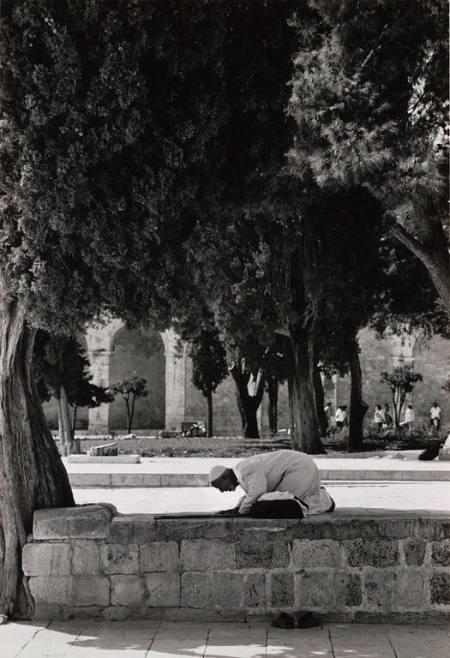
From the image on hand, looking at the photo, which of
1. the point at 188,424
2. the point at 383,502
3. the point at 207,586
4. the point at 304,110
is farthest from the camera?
the point at 188,424

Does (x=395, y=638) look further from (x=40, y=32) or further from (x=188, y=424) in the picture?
(x=188, y=424)

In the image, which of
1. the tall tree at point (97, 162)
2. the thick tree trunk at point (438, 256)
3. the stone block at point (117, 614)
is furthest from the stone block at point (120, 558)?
the thick tree trunk at point (438, 256)

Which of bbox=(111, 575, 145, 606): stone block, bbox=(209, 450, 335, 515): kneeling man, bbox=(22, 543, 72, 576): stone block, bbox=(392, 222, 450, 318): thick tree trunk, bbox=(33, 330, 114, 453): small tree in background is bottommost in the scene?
bbox=(111, 575, 145, 606): stone block

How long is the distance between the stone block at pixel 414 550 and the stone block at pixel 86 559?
226 centimetres

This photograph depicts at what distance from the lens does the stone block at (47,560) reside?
6.52 metres

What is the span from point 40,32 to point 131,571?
4141 mm

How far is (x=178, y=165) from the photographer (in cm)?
682

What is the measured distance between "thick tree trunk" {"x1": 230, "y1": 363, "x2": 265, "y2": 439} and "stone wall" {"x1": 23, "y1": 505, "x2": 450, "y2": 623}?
Result: 71.4 ft

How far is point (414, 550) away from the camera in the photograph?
251 inches

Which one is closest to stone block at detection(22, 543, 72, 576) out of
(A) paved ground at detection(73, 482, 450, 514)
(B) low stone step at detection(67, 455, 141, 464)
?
(A) paved ground at detection(73, 482, 450, 514)

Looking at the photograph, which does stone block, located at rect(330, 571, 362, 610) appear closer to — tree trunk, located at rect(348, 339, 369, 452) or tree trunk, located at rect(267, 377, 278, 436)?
tree trunk, located at rect(348, 339, 369, 452)

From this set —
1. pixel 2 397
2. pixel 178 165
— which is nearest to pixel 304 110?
pixel 178 165

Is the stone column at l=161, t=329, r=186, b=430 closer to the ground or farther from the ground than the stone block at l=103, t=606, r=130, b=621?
farther from the ground

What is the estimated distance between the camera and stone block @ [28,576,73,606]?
6.49 m
